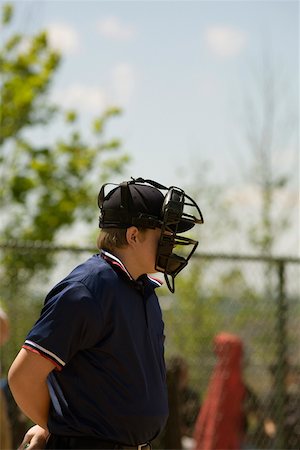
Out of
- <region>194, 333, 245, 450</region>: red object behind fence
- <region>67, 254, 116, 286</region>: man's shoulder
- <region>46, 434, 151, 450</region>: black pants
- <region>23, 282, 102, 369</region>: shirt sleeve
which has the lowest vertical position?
<region>194, 333, 245, 450</region>: red object behind fence

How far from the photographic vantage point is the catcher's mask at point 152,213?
3656 millimetres

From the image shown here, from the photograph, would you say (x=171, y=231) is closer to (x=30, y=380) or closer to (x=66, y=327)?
(x=66, y=327)

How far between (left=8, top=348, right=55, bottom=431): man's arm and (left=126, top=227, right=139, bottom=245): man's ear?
63 centimetres

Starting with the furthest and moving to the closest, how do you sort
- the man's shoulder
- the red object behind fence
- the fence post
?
the fence post
the red object behind fence
the man's shoulder

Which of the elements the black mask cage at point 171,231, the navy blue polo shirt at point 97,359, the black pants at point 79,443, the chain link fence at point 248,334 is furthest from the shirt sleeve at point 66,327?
the chain link fence at point 248,334

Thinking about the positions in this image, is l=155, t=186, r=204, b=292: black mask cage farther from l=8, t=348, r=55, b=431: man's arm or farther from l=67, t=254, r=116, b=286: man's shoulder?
l=8, t=348, r=55, b=431: man's arm

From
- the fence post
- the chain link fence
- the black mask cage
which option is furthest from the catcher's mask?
the fence post

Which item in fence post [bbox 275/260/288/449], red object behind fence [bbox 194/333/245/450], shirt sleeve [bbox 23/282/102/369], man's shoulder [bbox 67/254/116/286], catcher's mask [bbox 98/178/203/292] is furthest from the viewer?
fence post [bbox 275/260/288/449]

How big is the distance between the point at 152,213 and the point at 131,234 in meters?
0.12

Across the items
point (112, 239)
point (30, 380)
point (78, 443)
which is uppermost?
point (112, 239)

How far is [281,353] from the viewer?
332 inches

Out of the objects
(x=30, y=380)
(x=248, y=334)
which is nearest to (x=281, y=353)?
(x=248, y=334)

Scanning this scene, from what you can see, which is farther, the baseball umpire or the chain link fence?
the chain link fence

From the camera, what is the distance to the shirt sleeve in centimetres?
333
